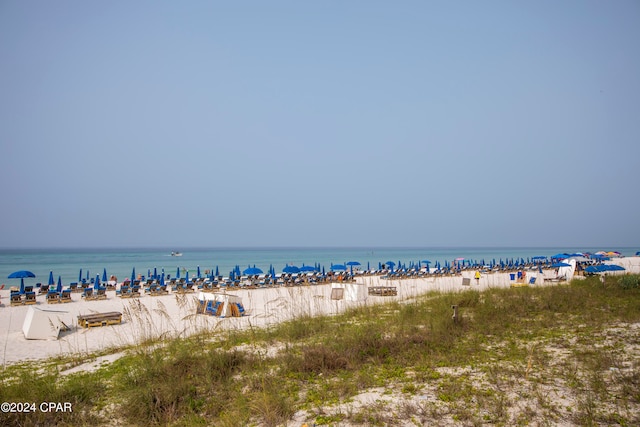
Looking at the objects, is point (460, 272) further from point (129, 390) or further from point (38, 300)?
Answer: point (129, 390)

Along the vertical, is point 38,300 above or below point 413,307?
below

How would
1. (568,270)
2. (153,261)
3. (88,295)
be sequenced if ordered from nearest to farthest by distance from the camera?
(88,295) < (568,270) < (153,261)

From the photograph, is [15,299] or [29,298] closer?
[15,299]

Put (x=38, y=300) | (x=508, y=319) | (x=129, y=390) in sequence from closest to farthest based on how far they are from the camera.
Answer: (x=129, y=390) < (x=508, y=319) < (x=38, y=300)

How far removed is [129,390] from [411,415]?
3.21 m

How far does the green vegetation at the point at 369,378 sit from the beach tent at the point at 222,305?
15.7ft

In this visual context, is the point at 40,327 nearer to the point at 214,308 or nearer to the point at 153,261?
the point at 214,308

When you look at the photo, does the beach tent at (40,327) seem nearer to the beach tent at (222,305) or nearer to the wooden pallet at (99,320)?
the wooden pallet at (99,320)

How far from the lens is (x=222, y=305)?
12383 millimetres

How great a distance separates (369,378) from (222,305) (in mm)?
8426

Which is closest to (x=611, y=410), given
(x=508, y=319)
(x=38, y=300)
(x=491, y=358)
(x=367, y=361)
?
(x=491, y=358)

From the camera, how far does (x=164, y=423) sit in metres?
4.01

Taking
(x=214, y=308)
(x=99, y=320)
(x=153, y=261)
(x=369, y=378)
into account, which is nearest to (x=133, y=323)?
(x=99, y=320)

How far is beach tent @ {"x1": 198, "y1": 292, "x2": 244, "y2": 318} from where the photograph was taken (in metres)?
12.3
